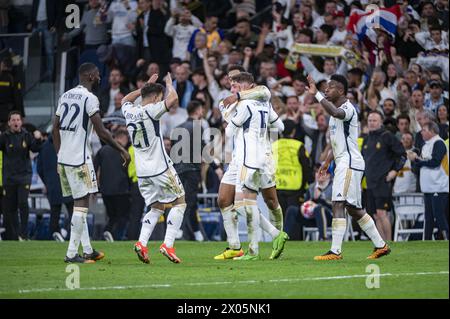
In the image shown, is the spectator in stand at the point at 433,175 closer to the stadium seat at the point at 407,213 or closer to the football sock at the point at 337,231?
the stadium seat at the point at 407,213

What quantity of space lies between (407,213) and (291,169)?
248 cm

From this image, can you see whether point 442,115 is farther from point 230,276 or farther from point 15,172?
point 230,276

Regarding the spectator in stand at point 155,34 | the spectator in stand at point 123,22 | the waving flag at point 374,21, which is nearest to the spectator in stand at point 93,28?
the spectator in stand at point 123,22

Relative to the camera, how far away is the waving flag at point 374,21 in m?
24.6

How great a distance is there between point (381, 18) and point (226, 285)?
44.2ft

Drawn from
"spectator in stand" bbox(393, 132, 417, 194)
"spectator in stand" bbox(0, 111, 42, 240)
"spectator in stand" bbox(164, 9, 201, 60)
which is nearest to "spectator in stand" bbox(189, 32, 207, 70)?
"spectator in stand" bbox(164, 9, 201, 60)

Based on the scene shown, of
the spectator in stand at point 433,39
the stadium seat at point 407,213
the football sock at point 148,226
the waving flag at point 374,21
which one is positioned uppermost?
the waving flag at point 374,21

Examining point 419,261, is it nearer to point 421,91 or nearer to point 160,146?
point 160,146

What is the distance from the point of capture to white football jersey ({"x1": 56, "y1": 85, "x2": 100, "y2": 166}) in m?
15.5

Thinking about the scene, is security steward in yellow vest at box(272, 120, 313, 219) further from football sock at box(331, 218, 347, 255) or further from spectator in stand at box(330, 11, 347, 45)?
football sock at box(331, 218, 347, 255)

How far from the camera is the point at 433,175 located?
69.6 feet

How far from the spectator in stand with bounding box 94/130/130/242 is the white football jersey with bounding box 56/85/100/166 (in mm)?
7864

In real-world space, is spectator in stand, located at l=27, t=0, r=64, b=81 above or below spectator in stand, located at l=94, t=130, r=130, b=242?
above

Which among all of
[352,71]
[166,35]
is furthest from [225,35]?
[352,71]
